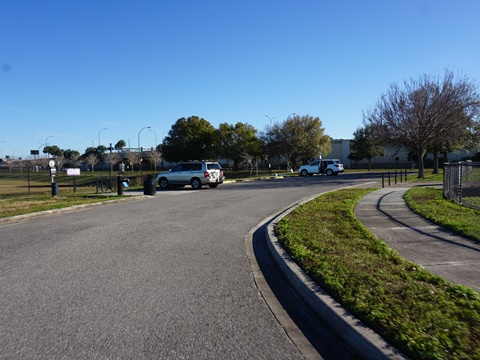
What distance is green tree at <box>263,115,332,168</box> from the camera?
66012 millimetres

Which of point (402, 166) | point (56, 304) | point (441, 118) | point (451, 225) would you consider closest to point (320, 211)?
point (451, 225)

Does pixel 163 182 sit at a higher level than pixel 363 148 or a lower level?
lower

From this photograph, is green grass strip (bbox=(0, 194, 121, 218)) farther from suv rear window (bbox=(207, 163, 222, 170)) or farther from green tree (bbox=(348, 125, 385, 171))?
green tree (bbox=(348, 125, 385, 171))

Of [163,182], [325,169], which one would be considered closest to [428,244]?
[163,182]

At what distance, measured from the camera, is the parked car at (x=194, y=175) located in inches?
1102

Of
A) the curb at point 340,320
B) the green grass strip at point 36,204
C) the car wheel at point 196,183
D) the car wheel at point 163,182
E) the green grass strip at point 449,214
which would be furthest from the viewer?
the car wheel at point 163,182

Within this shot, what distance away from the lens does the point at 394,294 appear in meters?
5.07

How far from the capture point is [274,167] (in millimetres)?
92438

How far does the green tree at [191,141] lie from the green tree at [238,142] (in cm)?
232

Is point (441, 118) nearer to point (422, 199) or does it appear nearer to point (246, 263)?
point (422, 199)

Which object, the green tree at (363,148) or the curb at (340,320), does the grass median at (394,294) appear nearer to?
the curb at (340,320)

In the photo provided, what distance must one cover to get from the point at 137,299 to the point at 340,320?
8.61ft

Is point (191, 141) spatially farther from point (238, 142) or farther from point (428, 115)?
point (428, 115)

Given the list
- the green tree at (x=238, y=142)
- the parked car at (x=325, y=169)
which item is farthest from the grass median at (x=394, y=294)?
the green tree at (x=238, y=142)
